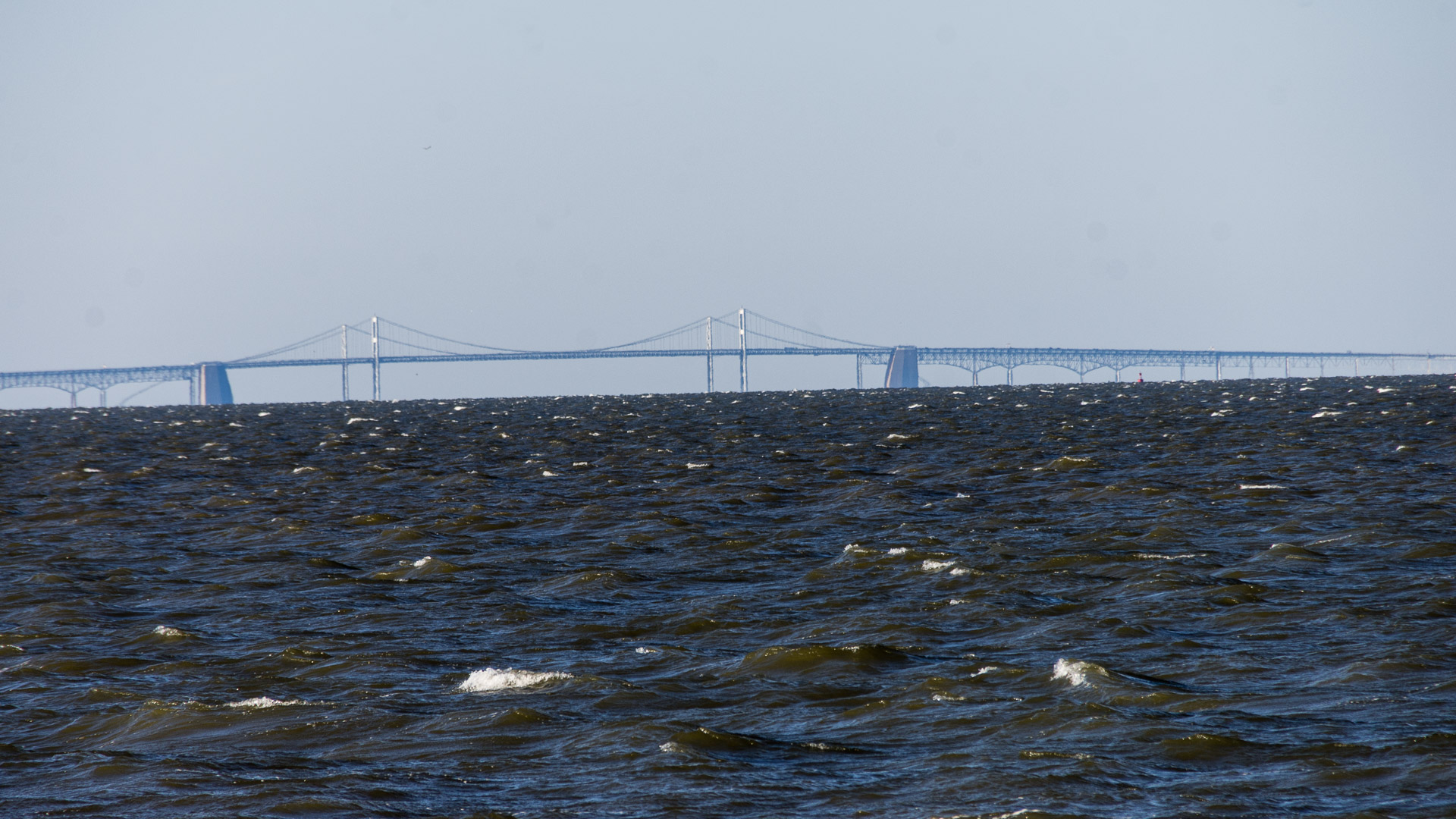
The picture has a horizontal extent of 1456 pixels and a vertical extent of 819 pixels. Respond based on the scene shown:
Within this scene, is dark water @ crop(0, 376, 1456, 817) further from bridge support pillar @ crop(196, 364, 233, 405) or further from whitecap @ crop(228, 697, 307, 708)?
bridge support pillar @ crop(196, 364, 233, 405)

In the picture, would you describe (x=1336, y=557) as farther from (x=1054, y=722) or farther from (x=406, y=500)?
(x=406, y=500)

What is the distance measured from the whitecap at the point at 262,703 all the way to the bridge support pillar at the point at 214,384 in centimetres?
15434

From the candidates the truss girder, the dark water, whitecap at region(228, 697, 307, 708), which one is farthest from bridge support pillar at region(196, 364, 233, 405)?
whitecap at region(228, 697, 307, 708)

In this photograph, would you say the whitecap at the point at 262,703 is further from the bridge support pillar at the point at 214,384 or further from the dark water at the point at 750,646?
the bridge support pillar at the point at 214,384

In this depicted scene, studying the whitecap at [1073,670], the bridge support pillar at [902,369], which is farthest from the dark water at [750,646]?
the bridge support pillar at [902,369]

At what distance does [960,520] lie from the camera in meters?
18.9

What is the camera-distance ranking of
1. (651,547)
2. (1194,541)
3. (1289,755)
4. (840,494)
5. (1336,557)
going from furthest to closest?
(840,494)
(651,547)
(1194,541)
(1336,557)
(1289,755)

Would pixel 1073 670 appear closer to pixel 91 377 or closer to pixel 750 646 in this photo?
pixel 750 646

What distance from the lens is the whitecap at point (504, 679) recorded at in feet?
33.2

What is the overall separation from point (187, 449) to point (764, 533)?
25.7 metres

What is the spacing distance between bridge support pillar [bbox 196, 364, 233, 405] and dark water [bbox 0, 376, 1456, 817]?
13885 centimetres

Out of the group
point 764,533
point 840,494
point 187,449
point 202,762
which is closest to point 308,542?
point 764,533

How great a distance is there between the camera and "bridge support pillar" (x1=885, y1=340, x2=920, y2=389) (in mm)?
159000

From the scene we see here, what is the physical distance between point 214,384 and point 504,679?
15801 centimetres
